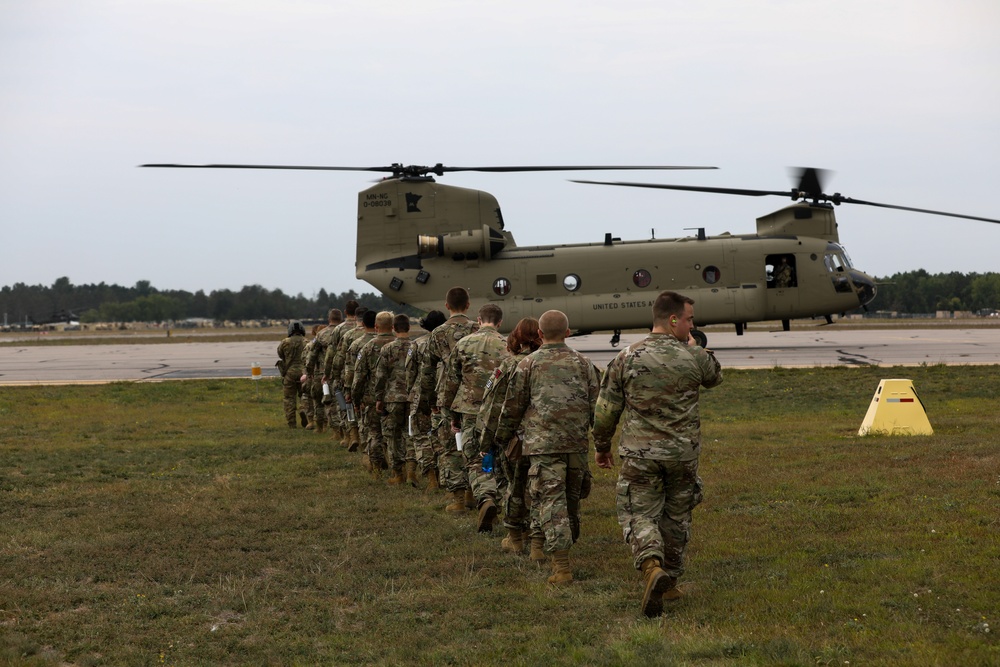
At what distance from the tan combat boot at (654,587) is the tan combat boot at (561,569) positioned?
36.6 inches

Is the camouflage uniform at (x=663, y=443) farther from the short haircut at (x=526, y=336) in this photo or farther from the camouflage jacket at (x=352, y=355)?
the camouflage jacket at (x=352, y=355)

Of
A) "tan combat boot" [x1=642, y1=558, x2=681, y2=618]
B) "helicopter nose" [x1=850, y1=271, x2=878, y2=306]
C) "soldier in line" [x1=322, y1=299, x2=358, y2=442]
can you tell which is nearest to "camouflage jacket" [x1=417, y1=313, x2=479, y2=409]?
"soldier in line" [x1=322, y1=299, x2=358, y2=442]

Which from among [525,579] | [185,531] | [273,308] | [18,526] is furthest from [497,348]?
[273,308]

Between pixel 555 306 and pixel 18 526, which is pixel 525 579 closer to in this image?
pixel 18 526

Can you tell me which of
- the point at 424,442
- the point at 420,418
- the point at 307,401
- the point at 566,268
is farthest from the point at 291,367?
the point at 566,268

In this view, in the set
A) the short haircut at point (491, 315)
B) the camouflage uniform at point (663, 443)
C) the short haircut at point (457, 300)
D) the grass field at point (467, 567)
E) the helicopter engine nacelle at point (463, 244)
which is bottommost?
the grass field at point (467, 567)

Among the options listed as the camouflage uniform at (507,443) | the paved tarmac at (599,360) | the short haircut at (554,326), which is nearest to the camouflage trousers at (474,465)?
the camouflage uniform at (507,443)

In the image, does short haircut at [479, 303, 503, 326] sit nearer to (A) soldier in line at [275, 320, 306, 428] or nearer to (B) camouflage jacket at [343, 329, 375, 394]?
(B) camouflage jacket at [343, 329, 375, 394]

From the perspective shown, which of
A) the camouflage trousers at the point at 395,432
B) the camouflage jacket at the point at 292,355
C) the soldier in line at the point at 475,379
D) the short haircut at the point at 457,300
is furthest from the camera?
the camouflage jacket at the point at 292,355

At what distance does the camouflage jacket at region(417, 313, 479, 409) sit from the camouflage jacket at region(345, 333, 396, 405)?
1264mm

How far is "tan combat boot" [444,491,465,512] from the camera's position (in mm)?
10242

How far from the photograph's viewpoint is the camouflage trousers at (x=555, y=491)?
292 inches

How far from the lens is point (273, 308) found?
6378 inches

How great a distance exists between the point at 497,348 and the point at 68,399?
1671cm
